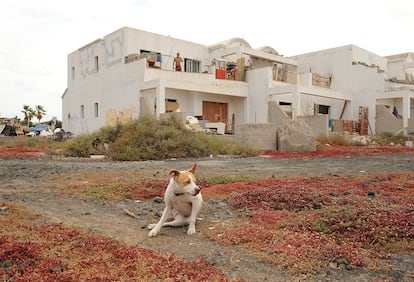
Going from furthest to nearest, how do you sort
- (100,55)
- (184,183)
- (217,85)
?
(100,55) → (217,85) → (184,183)

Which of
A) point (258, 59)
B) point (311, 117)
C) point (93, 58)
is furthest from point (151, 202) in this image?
point (258, 59)

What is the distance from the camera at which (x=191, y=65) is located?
1177 inches

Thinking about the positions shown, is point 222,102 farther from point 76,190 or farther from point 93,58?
point 76,190

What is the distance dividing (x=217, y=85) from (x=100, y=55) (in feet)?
33.7

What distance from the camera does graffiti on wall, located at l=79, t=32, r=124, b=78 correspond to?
2678 centimetres

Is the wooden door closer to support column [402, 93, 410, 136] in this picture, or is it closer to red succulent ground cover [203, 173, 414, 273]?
support column [402, 93, 410, 136]

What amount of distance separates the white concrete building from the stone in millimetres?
7150

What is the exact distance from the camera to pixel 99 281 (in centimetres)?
279

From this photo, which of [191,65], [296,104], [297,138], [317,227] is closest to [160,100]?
[297,138]

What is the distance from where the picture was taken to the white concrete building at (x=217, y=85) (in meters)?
24.9

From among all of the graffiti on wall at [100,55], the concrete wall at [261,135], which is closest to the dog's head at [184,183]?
the concrete wall at [261,135]

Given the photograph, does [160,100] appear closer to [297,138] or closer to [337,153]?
[297,138]

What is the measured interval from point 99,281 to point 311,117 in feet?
78.1

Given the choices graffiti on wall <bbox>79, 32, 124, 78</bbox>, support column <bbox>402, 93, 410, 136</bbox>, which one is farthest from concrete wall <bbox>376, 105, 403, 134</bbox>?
graffiti on wall <bbox>79, 32, 124, 78</bbox>
